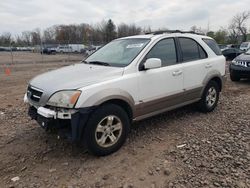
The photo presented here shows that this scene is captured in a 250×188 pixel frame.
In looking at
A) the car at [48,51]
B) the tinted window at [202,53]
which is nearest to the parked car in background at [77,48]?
the car at [48,51]

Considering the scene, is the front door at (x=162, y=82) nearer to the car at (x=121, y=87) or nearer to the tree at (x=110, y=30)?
the car at (x=121, y=87)

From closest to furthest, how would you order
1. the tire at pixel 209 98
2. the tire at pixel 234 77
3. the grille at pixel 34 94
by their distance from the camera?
1. the grille at pixel 34 94
2. the tire at pixel 209 98
3. the tire at pixel 234 77

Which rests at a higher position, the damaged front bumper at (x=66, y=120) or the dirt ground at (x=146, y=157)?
the damaged front bumper at (x=66, y=120)

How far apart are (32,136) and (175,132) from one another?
2.59 m

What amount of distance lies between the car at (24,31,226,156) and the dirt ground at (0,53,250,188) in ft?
1.20

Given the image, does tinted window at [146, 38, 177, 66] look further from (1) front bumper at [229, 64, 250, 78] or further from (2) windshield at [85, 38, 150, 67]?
(1) front bumper at [229, 64, 250, 78]

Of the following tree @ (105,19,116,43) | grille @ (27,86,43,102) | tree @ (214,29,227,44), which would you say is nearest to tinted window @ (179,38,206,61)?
Answer: grille @ (27,86,43,102)

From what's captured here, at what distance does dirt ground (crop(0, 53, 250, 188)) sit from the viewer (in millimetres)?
2772

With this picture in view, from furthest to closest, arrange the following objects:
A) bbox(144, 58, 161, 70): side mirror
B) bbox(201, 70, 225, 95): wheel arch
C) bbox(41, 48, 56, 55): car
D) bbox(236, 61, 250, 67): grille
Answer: bbox(41, 48, 56, 55): car, bbox(236, 61, 250, 67): grille, bbox(201, 70, 225, 95): wheel arch, bbox(144, 58, 161, 70): side mirror

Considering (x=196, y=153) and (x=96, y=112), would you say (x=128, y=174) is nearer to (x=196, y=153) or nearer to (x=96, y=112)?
(x=96, y=112)

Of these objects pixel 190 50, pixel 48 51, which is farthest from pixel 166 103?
pixel 48 51

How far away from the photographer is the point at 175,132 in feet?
13.5

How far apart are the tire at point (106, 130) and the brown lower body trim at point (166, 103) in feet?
1.14

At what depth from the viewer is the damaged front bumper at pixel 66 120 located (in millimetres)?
2910
